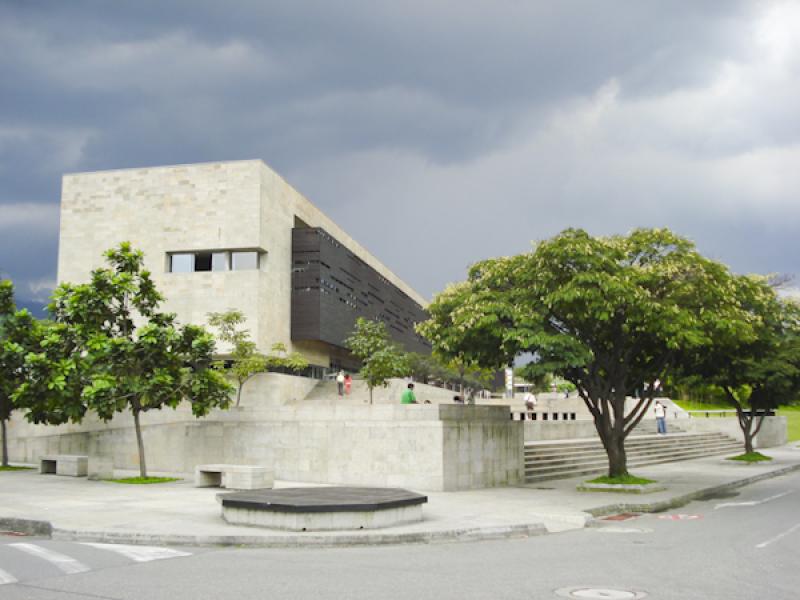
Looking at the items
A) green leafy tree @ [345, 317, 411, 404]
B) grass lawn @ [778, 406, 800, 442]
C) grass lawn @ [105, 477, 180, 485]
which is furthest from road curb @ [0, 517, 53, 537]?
grass lawn @ [778, 406, 800, 442]

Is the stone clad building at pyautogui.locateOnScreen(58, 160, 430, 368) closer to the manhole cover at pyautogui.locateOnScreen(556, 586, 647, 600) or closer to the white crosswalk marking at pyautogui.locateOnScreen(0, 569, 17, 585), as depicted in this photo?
the white crosswalk marking at pyautogui.locateOnScreen(0, 569, 17, 585)

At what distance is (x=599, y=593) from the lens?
26.8 feet

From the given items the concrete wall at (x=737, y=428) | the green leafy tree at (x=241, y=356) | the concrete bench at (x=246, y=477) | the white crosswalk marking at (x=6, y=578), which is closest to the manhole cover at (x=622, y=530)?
the concrete bench at (x=246, y=477)

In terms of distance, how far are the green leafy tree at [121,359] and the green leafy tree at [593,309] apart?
7.51 m

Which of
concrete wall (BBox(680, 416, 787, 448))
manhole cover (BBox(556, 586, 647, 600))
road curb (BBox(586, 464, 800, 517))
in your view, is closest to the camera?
manhole cover (BBox(556, 586, 647, 600))

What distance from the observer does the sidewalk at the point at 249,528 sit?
482 inches

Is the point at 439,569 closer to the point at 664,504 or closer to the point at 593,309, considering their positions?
the point at 664,504

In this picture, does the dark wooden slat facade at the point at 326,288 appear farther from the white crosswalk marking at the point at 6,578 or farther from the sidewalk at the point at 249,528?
the white crosswalk marking at the point at 6,578

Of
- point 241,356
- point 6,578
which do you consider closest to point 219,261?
point 241,356

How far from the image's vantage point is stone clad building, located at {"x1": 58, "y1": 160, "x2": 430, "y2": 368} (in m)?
46.0

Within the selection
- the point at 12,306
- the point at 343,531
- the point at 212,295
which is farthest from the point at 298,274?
the point at 343,531

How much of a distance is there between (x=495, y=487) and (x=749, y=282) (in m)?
9.10

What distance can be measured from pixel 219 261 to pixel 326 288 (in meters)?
7.96

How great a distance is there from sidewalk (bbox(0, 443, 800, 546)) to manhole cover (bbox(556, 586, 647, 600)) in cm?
459
